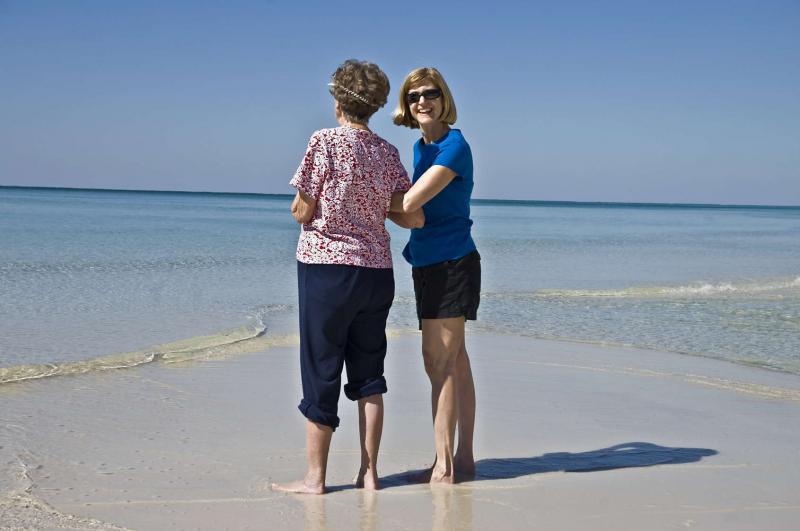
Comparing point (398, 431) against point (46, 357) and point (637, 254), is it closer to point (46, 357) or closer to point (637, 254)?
point (46, 357)

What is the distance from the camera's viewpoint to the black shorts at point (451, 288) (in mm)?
3723

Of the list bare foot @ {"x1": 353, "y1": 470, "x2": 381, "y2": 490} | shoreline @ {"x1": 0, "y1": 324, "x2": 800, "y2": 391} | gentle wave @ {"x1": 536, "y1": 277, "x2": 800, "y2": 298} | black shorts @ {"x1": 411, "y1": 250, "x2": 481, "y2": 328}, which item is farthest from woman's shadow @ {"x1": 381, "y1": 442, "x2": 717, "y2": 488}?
gentle wave @ {"x1": 536, "y1": 277, "x2": 800, "y2": 298}

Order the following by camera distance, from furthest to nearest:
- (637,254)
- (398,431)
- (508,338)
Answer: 1. (637,254)
2. (508,338)
3. (398,431)

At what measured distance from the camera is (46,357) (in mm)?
6523

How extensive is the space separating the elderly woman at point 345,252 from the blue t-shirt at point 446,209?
17cm

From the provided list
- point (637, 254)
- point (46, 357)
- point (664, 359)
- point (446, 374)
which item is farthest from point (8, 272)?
point (637, 254)

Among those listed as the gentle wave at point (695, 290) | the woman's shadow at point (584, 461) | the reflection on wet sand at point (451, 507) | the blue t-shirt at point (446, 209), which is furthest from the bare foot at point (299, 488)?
the gentle wave at point (695, 290)

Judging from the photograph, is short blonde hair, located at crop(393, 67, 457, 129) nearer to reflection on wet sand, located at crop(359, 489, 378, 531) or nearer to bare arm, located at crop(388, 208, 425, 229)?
bare arm, located at crop(388, 208, 425, 229)

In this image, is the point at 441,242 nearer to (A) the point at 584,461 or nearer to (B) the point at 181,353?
(A) the point at 584,461

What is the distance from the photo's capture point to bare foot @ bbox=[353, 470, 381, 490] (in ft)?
12.0

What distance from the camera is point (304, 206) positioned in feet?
11.0

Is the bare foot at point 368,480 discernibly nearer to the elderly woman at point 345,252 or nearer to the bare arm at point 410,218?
the elderly woman at point 345,252

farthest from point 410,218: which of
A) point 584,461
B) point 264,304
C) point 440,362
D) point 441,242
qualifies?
point 264,304

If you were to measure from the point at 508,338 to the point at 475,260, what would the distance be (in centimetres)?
453
